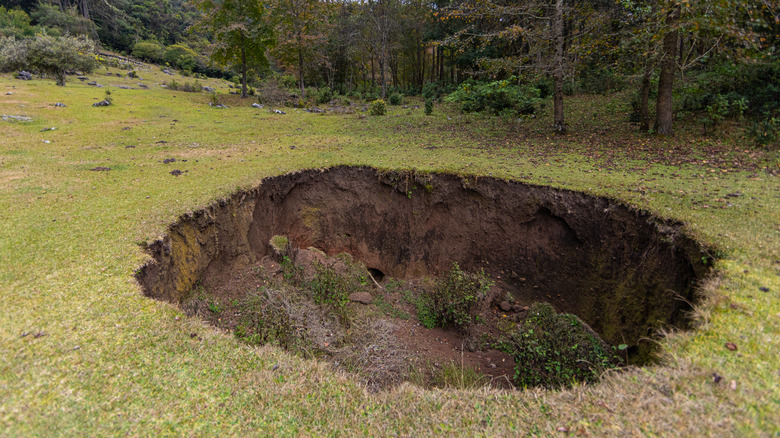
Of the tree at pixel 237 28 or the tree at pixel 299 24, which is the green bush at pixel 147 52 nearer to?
the tree at pixel 237 28

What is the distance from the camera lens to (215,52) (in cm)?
2417

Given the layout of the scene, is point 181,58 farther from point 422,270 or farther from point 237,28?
point 422,270

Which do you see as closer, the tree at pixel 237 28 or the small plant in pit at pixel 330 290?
the small plant in pit at pixel 330 290

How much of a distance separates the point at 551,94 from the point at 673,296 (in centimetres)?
1600

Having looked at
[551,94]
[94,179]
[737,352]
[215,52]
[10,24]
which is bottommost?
[737,352]

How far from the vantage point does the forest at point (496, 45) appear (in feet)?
28.1

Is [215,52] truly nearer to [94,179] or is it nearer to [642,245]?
[94,179]

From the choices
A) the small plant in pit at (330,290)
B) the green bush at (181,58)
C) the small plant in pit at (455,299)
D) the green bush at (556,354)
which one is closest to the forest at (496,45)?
the green bush at (181,58)

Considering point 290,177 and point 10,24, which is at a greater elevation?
point 10,24

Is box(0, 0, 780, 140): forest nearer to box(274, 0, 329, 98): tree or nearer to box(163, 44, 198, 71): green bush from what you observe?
box(274, 0, 329, 98): tree

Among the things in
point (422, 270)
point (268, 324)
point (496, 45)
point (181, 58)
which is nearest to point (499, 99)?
point (496, 45)

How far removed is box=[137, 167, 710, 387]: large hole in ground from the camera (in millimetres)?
5328

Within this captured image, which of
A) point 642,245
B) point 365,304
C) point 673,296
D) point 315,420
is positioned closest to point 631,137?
point 642,245

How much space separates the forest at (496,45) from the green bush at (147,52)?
0.43 ft
